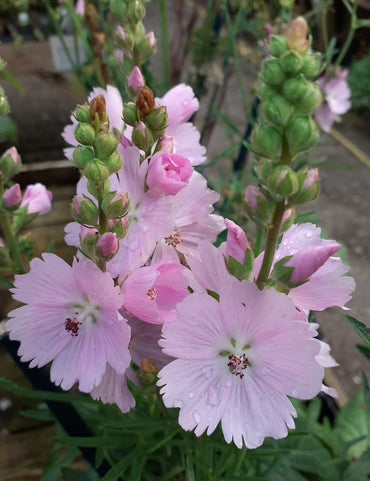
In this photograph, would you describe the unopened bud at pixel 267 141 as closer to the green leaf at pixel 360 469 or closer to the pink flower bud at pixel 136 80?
the pink flower bud at pixel 136 80

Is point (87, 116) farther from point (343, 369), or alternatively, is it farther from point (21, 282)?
point (343, 369)

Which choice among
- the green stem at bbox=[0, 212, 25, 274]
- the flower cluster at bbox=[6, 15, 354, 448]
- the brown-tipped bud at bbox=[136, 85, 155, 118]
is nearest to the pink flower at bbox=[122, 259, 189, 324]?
the flower cluster at bbox=[6, 15, 354, 448]

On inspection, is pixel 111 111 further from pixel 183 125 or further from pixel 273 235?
pixel 273 235

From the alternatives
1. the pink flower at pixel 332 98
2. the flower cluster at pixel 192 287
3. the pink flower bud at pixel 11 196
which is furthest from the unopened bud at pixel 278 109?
the pink flower at pixel 332 98

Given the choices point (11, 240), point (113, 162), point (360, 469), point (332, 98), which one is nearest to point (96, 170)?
point (113, 162)

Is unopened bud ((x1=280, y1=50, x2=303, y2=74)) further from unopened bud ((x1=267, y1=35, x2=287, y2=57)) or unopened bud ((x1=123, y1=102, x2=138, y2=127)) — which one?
unopened bud ((x1=123, y1=102, x2=138, y2=127))

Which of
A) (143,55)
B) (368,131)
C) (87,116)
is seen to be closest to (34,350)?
(87,116)
